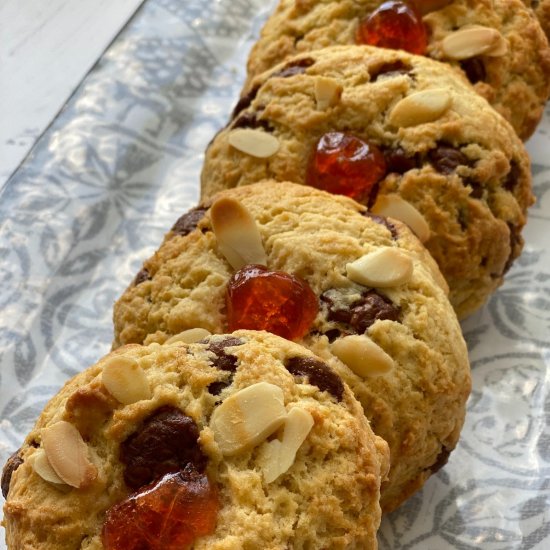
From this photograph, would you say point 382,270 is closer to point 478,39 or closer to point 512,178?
point 512,178

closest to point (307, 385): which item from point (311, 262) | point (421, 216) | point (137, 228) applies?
point (311, 262)

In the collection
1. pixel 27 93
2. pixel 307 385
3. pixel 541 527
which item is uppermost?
pixel 307 385

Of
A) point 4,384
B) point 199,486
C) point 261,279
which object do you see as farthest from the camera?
point 4,384

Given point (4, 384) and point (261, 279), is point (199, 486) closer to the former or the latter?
point (261, 279)

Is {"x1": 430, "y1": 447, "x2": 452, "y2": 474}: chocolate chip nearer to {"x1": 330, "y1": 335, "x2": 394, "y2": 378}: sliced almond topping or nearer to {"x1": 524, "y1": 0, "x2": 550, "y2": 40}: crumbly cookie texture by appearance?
{"x1": 330, "y1": 335, "x2": 394, "y2": 378}: sliced almond topping

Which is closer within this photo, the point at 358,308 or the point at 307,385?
the point at 307,385

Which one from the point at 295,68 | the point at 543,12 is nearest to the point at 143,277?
the point at 295,68
